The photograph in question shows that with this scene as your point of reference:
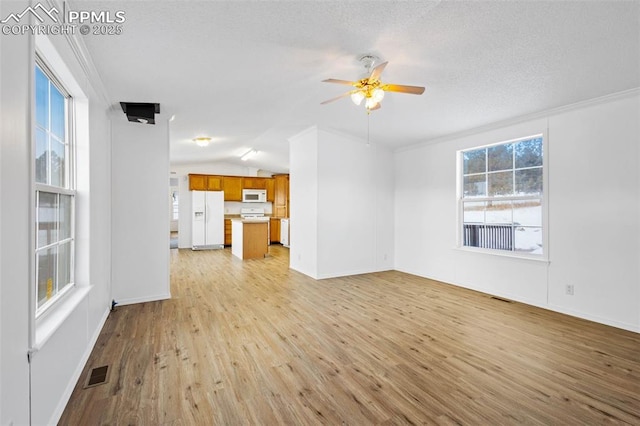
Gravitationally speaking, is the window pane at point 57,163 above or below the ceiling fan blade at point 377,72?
below

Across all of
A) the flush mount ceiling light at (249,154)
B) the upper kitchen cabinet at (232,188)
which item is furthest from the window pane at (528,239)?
the upper kitchen cabinet at (232,188)

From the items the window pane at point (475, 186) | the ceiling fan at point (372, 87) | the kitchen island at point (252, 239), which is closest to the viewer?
the ceiling fan at point (372, 87)

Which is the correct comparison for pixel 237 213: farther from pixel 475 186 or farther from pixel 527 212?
pixel 527 212

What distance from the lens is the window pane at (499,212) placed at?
4107 mm

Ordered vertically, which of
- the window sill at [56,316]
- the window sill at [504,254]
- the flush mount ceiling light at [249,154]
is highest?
the flush mount ceiling light at [249,154]

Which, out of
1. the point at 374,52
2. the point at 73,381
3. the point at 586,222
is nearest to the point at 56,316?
the point at 73,381

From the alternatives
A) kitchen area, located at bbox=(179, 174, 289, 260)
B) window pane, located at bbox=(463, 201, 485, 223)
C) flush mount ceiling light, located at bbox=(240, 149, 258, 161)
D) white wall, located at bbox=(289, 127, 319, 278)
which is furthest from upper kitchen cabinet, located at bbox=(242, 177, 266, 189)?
window pane, located at bbox=(463, 201, 485, 223)

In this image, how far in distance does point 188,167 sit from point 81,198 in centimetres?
723

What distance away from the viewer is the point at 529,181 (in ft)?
12.7

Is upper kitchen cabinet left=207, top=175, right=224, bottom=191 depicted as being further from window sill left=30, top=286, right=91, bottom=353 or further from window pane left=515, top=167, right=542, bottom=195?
window pane left=515, top=167, right=542, bottom=195

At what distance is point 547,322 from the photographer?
3.18 meters

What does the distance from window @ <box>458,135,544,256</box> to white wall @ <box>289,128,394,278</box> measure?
1500mm

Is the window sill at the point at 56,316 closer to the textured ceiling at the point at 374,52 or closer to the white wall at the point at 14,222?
the white wall at the point at 14,222

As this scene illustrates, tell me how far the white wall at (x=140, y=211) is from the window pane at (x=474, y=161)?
4462 mm
